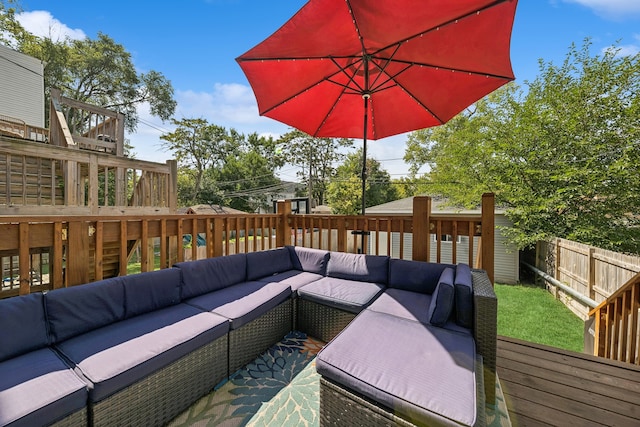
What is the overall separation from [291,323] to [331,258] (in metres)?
0.99

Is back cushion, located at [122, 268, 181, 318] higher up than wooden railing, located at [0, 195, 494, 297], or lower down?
lower down

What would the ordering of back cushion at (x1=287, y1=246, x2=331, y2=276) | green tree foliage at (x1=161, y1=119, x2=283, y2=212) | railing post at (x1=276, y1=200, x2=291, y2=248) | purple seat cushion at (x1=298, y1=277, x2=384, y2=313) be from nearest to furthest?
purple seat cushion at (x1=298, y1=277, x2=384, y2=313), back cushion at (x1=287, y1=246, x2=331, y2=276), railing post at (x1=276, y1=200, x2=291, y2=248), green tree foliage at (x1=161, y1=119, x2=283, y2=212)

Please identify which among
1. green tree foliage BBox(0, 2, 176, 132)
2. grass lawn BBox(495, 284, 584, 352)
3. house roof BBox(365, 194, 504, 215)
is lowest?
grass lawn BBox(495, 284, 584, 352)

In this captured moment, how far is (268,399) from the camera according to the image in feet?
6.27

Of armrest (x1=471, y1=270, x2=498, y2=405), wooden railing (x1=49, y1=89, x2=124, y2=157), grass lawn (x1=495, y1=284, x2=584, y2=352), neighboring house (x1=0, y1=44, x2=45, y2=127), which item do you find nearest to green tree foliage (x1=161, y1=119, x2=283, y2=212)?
neighboring house (x1=0, y1=44, x2=45, y2=127)

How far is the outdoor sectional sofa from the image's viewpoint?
127 cm

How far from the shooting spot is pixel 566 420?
5.34 ft

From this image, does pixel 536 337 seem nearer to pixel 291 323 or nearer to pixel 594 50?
pixel 291 323

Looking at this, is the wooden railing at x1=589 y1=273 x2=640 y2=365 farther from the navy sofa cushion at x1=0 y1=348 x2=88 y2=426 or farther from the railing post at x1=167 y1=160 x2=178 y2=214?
the railing post at x1=167 y1=160 x2=178 y2=214

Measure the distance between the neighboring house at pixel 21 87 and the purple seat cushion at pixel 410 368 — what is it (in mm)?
12894

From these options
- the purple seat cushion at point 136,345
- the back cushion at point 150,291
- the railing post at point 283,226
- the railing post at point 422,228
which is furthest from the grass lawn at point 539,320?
the back cushion at point 150,291

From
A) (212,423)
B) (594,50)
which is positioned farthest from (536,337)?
(594,50)

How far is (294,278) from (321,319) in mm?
701

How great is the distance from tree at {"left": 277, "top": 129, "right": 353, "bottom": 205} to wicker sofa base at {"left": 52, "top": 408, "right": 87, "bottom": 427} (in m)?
21.6
